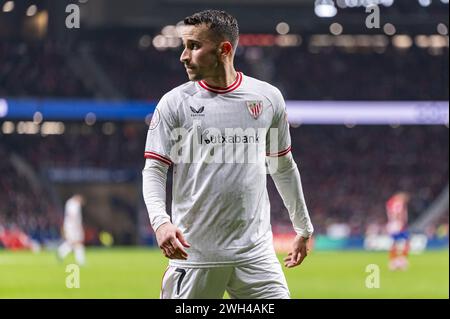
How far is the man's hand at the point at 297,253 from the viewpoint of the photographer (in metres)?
5.60

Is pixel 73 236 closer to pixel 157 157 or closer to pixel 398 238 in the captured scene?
pixel 398 238

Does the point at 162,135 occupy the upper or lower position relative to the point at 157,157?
upper

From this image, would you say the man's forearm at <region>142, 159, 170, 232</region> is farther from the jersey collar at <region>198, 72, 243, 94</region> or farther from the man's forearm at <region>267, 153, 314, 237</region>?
the man's forearm at <region>267, 153, 314, 237</region>

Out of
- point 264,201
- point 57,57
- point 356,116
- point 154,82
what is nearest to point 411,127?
point 356,116

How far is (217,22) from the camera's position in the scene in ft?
17.6

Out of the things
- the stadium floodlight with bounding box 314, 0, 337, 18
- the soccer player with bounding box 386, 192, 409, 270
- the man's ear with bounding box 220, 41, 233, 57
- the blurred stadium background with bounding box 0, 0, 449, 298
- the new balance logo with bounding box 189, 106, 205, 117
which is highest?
the stadium floodlight with bounding box 314, 0, 337, 18

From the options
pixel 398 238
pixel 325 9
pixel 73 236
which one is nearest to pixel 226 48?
pixel 398 238

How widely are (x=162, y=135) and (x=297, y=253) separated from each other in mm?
1056

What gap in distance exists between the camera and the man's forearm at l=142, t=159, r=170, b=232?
5.09m

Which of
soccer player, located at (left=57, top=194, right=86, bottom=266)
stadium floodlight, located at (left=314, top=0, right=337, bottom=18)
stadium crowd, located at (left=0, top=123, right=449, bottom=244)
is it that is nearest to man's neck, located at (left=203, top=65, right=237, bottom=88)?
soccer player, located at (left=57, top=194, right=86, bottom=266)

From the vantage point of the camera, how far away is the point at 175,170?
534cm

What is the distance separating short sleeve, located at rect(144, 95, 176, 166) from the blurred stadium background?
80.3ft

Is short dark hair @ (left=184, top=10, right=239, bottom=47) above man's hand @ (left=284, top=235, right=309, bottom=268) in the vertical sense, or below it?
above
